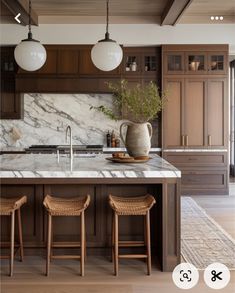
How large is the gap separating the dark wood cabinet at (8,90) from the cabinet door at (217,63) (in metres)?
3.26

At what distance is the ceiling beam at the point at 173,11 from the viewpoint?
5.35 metres

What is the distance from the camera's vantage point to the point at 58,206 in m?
3.36

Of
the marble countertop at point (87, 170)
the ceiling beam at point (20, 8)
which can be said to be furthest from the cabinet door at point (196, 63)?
the marble countertop at point (87, 170)

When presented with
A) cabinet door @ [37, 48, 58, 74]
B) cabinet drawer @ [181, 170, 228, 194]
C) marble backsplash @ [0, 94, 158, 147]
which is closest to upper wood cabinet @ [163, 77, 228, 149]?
marble backsplash @ [0, 94, 158, 147]

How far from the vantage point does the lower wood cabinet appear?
22.5ft

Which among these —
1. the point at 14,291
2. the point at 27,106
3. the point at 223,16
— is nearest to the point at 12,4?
the point at 27,106

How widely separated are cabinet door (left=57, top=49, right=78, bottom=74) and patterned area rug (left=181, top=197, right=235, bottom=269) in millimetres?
2868

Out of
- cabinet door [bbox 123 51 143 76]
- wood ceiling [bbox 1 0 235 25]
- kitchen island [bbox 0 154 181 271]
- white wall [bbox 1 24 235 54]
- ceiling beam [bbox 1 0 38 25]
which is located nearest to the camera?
kitchen island [bbox 0 154 181 271]

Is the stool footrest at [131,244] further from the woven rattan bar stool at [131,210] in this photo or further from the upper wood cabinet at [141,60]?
the upper wood cabinet at [141,60]

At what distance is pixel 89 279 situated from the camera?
3.32 m

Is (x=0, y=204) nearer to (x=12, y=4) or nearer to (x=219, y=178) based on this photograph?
(x=12, y=4)

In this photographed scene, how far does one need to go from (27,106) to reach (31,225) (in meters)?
3.59

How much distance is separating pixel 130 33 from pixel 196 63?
1.21 meters

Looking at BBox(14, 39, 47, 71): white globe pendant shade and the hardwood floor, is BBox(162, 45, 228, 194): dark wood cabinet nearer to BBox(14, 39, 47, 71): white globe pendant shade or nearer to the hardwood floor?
BBox(14, 39, 47, 71): white globe pendant shade
